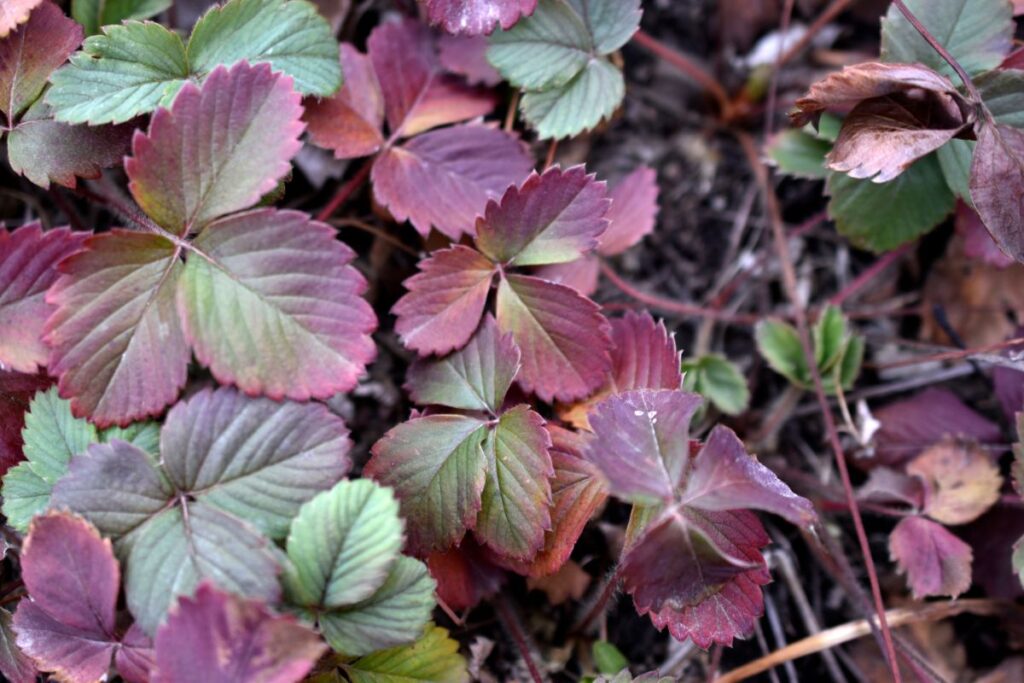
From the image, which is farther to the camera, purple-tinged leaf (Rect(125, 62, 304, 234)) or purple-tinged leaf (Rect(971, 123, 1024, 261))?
purple-tinged leaf (Rect(971, 123, 1024, 261))

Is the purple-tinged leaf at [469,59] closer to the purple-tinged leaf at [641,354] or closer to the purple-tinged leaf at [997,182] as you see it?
the purple-tinged leaf at [641,354]

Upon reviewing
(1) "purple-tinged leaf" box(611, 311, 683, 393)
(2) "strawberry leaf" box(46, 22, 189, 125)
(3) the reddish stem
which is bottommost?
(1) "purple-tinged leaf" box(611, 311, 683, 393)

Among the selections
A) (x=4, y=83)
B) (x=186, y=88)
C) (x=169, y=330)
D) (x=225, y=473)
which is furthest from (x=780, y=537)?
(x=4, y=83)

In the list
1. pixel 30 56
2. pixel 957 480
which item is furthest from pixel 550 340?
pixel 30 56

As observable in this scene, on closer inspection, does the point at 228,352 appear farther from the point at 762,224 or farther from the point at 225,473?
the point at 762,224

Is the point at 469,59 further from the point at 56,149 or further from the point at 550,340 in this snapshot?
the point at 56,149

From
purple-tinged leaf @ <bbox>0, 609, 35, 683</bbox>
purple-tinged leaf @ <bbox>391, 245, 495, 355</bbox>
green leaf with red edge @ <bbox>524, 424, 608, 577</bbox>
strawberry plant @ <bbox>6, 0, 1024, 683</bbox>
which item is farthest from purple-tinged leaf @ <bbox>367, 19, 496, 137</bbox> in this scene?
purple-tinged leaf @ <bbox>0, 609, 35, 683</bbox>

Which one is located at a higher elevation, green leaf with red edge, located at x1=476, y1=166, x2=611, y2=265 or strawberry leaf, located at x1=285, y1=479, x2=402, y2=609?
green leaf with red edge, located at x1=476, y1=166, x2=611, y2=265

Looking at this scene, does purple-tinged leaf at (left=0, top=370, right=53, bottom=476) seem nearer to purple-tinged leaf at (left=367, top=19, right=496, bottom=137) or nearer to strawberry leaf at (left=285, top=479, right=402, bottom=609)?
strawberry leaf at (left=285, top=479, right=402, bottom=609)
